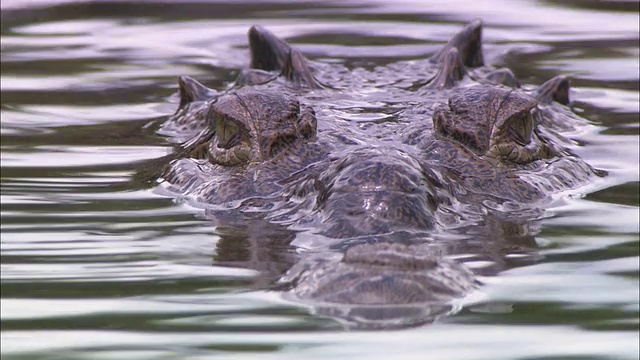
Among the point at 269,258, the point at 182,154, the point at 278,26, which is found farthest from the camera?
the point at 278,26

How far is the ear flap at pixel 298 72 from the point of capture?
8141 millimetres

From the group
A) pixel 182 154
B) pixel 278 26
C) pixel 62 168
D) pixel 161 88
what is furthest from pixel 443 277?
pixel 278 26

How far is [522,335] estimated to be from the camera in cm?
409

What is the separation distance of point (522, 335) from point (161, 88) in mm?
6459

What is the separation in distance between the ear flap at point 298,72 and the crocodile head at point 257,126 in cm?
153

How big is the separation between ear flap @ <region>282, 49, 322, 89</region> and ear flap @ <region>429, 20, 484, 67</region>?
1.45m

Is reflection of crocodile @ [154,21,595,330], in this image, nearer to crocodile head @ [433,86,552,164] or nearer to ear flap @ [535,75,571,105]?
crocodile head @ [433,86,552,164]

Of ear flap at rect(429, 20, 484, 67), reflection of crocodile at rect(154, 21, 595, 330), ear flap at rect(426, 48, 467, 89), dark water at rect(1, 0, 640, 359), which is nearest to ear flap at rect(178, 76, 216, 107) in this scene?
reflection of crocodile at rect(154, 21, 595, 330)

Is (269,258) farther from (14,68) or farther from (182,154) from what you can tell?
(14,68)

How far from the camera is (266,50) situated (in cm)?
911

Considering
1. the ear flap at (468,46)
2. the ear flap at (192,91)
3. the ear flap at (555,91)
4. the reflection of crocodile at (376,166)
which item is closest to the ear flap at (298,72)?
the reflection of crocodile at (376,166)

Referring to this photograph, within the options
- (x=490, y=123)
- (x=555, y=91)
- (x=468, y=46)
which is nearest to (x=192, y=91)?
(x=468, y=46)

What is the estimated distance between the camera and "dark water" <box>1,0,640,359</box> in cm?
407

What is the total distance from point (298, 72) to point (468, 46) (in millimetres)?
1775
